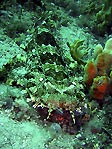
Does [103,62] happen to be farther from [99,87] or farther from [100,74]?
[99,87]

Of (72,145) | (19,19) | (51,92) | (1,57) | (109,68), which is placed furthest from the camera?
(19,19)

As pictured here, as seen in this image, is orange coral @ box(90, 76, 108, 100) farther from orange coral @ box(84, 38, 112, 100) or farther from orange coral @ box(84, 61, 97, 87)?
orange coral @ box(84, 61, 97, 87)

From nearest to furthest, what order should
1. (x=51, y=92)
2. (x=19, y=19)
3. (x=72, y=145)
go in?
(x=72, y=145) < (x=51, y=92) < (x=19, y=19)

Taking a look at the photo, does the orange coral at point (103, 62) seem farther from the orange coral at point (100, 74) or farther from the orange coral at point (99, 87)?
the orange coral at point (99, 87)

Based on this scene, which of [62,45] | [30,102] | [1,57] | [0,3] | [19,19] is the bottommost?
[30,102]

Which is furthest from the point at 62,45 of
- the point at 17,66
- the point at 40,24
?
the point at 17,66

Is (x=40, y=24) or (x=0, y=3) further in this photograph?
(x=0, y=3)

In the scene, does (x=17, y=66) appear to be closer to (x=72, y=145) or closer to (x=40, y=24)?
(x=40, y=24)

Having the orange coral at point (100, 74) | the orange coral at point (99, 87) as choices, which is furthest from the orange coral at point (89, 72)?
the orange coral at point (99, 87)

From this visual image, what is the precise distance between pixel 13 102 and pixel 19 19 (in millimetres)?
2135

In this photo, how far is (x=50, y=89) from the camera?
3.09 m

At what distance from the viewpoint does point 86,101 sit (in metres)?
3.26

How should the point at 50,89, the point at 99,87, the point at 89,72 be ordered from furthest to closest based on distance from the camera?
the point at 89,72 < the point at 99,87 < the point at 50,89

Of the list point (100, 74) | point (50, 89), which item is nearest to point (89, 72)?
point (100, 74)
